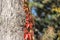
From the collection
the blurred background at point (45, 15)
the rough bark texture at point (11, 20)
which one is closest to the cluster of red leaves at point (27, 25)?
the rough bark texture at point (11, 20)

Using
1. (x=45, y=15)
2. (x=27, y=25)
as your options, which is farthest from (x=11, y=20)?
(x=45, y=15)

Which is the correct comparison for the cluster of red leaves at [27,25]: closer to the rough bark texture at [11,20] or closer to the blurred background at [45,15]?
the rough bark texture at [11,20]

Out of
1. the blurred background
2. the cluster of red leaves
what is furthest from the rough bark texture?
the blurred background

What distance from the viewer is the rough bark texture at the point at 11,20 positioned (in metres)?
3.42

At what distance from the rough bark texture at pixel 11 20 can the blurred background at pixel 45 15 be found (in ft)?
30.3

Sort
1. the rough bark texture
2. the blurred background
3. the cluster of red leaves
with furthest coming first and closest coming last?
1. the blurred background
2. the cluster of red leaves
3. the rough bark texture

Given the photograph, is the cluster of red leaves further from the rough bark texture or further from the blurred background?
the blurred background

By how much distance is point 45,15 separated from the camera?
15.0 metres

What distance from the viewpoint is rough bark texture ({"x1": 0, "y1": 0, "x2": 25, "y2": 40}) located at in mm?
3418

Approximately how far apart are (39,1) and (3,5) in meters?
11.1

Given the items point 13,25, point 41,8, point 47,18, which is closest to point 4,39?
point 13,25

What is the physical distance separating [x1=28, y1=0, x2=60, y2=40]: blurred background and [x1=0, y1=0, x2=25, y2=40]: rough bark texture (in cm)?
923

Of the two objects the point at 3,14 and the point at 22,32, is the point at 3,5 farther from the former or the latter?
the point at 22,32

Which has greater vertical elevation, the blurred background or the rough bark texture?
the rough bark texture
